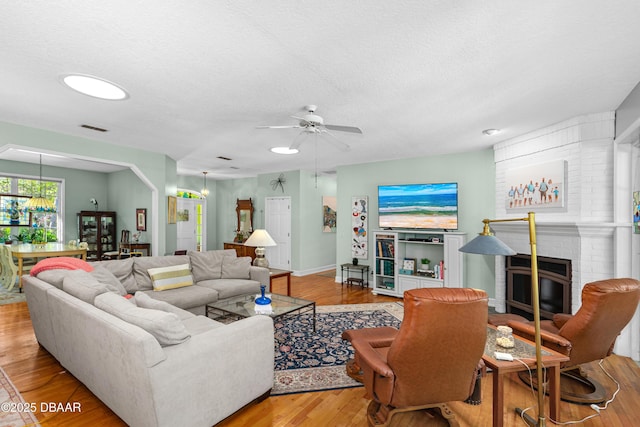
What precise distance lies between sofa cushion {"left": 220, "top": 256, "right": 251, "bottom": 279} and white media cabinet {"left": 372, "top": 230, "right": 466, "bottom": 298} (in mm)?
2292

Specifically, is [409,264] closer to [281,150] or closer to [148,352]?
[281,150]

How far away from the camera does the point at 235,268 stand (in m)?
4.60

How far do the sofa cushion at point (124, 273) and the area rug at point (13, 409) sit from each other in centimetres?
135

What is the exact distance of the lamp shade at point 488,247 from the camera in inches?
85.6

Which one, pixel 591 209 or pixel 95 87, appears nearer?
pixel 95 87

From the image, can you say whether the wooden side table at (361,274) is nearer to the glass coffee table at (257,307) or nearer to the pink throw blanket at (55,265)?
the glass coffee table at (257,307)

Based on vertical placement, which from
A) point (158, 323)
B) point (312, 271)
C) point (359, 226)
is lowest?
point (312, 271)

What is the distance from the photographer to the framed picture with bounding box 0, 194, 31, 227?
6.71 m

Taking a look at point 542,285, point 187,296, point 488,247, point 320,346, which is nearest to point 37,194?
point 187,296

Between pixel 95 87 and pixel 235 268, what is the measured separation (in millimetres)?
2782

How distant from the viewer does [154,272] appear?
12.6ft

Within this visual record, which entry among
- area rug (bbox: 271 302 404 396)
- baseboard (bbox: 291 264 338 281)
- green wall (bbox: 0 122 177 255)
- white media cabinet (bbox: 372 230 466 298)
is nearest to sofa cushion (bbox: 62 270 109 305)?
area rug (bbox: 271 302 404 396)

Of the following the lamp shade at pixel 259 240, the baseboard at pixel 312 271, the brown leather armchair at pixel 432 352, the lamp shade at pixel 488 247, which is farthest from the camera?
the baseboard at pixel 312 271

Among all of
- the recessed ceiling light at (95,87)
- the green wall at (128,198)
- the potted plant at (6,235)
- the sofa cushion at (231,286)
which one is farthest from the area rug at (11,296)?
the recessed ceiling light at (95,87)
